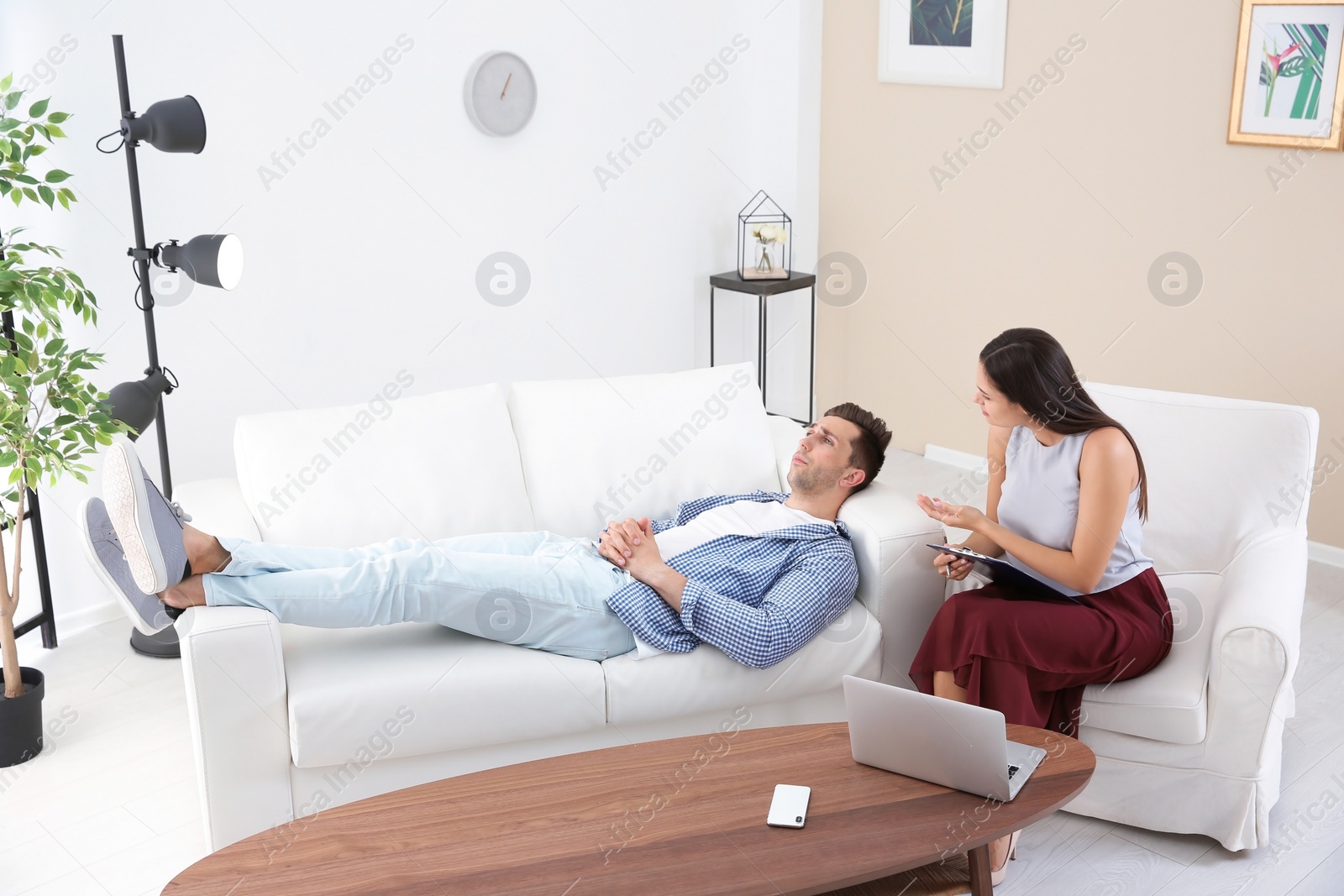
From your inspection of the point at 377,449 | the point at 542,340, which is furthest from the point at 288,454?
the point at 542,340

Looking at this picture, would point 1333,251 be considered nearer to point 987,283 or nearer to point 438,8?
point 987,283

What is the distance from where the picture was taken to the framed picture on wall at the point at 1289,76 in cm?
331

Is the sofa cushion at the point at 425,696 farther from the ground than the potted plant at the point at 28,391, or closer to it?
closer to it

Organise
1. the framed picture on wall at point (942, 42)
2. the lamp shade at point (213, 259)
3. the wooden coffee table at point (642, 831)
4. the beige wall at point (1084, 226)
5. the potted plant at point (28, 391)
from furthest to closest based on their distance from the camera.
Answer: the framed picture on wall at point (942, 42), the beige wall at point (1084, 226), the lamp shade at point (213, 259), the potted plant at point (28, 391), the wooden coffee table at point (642, 831)

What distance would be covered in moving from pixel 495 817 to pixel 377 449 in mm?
1123

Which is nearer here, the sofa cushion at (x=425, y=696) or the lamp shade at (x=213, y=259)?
the sofa cushion at (x=425, y=696)

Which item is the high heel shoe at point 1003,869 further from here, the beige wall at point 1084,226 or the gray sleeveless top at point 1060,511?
the beige wall at point 1084,226

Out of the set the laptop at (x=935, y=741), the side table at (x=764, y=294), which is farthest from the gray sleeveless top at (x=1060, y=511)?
the side table at (x=764, y=294)

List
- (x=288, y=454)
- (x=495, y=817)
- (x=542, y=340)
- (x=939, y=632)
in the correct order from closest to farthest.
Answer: (x=495, y=817), (x=939, y=632), (x=288, y=454), (x=542, y=340)

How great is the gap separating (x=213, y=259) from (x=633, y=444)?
1.12 m

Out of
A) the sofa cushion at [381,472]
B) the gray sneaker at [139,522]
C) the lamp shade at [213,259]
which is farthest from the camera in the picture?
the lamp shade at [213,259]

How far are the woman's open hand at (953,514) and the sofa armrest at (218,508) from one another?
4.64ft

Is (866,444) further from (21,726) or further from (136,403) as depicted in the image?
(21,726)

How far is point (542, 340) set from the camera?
4215 millimetres
